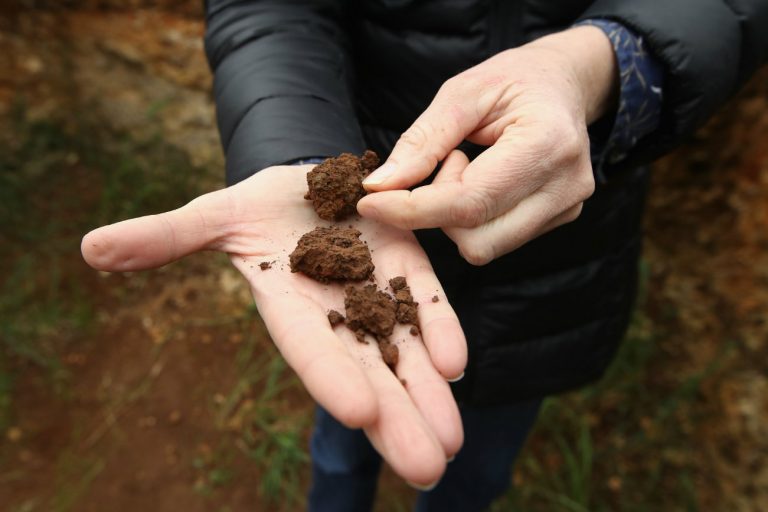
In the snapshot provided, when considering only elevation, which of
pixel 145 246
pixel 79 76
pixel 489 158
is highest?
pixel 489 158

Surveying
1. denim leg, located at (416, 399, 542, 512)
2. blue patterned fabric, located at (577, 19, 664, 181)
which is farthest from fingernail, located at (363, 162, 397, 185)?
denim leg, located at (416, 399, 542, 512)

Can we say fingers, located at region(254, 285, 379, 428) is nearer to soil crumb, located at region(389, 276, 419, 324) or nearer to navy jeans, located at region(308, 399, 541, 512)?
soil crumb, located at region(389, 276, 419, 324)

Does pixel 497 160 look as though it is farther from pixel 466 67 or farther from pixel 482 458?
pixel 482 458

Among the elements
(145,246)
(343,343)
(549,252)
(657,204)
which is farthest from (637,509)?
(145,246)

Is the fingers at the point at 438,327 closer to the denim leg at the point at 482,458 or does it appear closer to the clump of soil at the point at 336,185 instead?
the clump of soil at the point at 336,185

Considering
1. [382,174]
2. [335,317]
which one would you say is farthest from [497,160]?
[335,317]

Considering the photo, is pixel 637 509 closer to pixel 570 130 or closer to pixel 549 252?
pixel 549 252
